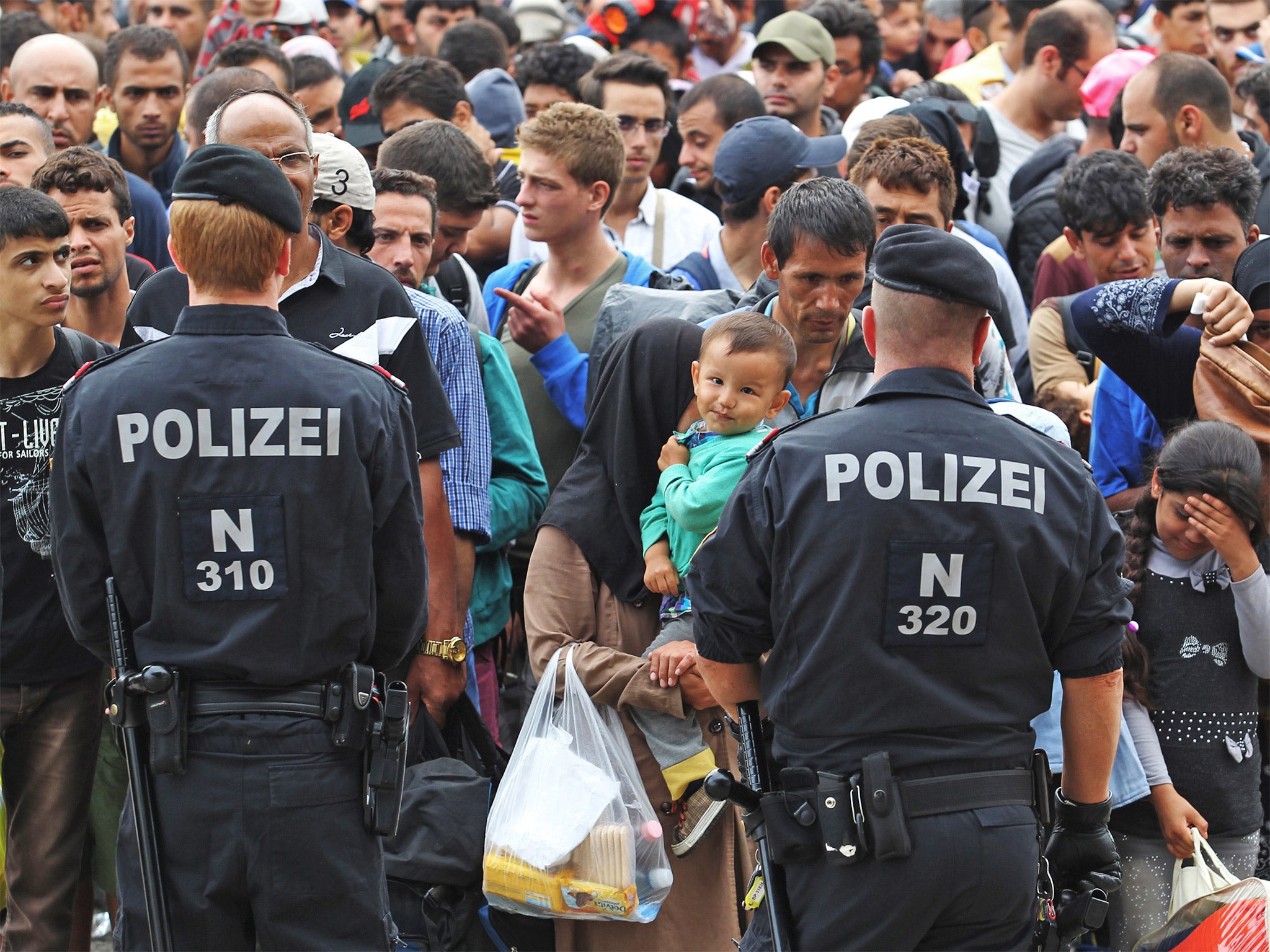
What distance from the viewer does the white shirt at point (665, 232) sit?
616 cm

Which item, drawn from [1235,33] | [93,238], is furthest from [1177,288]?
[1235,33]

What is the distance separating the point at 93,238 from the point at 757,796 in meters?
2.99

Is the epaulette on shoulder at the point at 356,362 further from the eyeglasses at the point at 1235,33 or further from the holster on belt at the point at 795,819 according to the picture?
the eyeglasses at the point at 1235,33

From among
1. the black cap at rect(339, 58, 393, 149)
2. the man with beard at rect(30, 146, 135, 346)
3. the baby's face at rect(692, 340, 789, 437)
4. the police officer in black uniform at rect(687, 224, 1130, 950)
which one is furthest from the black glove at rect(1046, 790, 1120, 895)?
the black cap at rect(339, 58, 393, 149)

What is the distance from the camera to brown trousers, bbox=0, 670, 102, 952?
389 cm

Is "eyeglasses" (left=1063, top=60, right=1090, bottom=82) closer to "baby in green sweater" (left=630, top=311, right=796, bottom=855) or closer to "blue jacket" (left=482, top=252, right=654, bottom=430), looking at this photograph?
"blue jacket" (left=482, top=252, right=654, bottom=430)

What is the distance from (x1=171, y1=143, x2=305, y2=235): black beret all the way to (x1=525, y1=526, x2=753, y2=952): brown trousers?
1.36m

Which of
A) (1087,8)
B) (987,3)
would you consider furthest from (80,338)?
(987,3)

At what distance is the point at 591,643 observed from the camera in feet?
12.8

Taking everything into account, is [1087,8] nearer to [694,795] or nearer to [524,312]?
[524,312]

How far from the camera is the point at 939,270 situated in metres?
2.83

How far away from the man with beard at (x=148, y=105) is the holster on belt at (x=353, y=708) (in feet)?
14.6

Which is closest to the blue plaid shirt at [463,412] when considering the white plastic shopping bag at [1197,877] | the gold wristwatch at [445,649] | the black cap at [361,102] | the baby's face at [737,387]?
the gold wristwatch at [445,649]

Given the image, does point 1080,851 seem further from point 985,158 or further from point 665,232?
point 985,158
